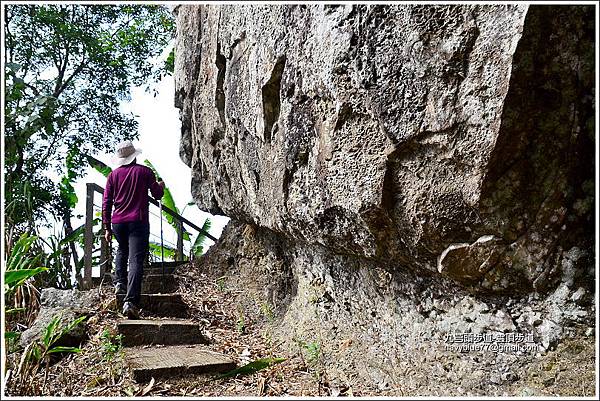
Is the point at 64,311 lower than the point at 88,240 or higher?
lower

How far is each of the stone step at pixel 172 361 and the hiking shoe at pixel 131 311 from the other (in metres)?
0.43

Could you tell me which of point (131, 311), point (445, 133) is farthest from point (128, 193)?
point (445, 133)

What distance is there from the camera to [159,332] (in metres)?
4.57

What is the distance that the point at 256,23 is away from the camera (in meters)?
4.12

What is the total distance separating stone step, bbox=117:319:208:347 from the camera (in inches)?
175

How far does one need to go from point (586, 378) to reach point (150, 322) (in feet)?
11.1

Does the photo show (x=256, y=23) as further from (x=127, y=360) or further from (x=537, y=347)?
(x=537, y=347)

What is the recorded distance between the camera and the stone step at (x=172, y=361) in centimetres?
380

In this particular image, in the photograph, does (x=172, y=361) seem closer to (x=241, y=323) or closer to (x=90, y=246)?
(x=241, y=323)

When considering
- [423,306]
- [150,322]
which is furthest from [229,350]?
[423,306]

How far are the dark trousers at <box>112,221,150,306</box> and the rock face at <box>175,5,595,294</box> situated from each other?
173cm

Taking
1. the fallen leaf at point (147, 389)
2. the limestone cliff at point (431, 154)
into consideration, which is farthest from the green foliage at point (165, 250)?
the fallen leaf at point (147, 389)

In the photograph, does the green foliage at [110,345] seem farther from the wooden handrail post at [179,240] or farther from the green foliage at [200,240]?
the green foliage at [200,240]

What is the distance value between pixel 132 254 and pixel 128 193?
574 millimetres
